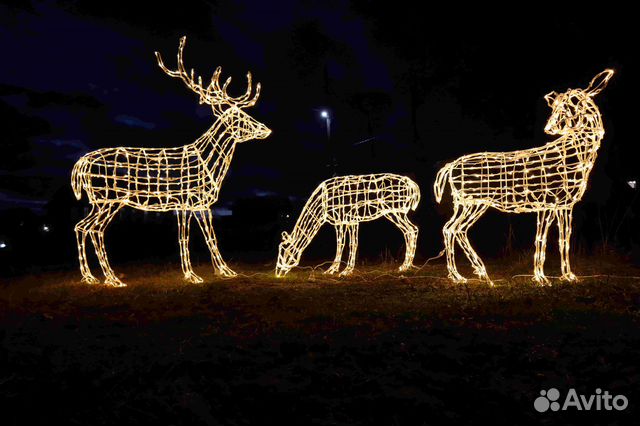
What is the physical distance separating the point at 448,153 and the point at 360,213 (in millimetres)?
6721

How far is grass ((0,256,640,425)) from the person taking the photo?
106 inches

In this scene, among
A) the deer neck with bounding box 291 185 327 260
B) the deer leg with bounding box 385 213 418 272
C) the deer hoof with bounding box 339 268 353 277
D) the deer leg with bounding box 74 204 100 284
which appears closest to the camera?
the deer leg with bounding box 74 204 100 284

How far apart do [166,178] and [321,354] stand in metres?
4.86

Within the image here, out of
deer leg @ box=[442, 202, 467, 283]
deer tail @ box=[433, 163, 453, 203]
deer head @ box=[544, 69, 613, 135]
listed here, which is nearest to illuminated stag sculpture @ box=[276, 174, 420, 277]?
deer tail @ box=[433, 163, 453, 203]

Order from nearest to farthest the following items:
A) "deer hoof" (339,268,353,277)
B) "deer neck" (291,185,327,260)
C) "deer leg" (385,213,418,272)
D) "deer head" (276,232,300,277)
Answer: "deer hoof" (339,268,353,277)
"deer head" (276,232,300,277)
"deer neck" (291,185,327,260)
"deer leg" (385,213,418,272)

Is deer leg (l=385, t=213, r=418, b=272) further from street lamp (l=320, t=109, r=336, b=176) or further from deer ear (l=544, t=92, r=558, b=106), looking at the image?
street lamp (l=320, t=109, r=336, b=176)

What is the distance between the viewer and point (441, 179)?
703 cm

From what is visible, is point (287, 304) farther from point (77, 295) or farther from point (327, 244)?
point (327, 244)

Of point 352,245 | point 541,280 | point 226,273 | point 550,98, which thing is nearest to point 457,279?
point 541,280

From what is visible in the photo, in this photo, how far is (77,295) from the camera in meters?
6.38

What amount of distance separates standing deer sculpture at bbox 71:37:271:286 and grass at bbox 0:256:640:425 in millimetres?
1727

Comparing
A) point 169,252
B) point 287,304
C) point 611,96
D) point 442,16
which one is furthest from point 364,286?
point 169,252

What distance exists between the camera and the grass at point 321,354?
2.68m

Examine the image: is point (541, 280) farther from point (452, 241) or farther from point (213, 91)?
point (213, 91)
